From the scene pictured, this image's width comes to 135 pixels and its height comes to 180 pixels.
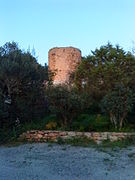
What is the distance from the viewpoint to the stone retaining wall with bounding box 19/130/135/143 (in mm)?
11062

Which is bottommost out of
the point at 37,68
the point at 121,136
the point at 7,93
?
the point at 121,136

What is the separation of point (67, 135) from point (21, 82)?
3.38m

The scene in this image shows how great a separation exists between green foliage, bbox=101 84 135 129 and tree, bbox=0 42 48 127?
3.23 metres

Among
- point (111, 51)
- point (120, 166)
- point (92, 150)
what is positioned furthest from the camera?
point (111, 51)

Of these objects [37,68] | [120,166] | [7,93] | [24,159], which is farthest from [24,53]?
[120,166]

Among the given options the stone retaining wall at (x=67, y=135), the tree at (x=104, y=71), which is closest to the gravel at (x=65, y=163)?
the stone retaining wall at (x=67, y=135)

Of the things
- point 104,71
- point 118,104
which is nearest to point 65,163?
point 118,104

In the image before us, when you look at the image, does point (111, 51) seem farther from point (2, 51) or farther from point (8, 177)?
point (8, 177)

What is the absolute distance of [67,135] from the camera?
11.4 m

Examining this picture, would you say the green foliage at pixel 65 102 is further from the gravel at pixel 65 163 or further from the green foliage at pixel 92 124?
the gravel at pixel 65 163

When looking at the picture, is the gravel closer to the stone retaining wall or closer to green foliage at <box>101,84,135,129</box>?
the stone retaining wall

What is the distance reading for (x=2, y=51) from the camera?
13719 millimetres

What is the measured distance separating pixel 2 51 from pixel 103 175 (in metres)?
8.93

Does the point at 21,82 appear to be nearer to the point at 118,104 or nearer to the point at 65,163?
the point at 118,104
